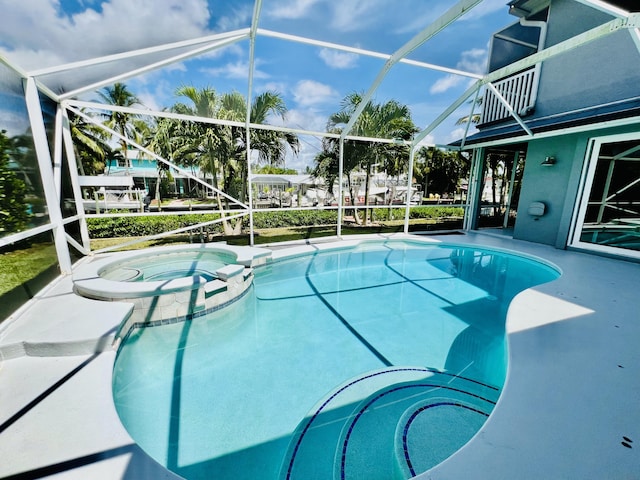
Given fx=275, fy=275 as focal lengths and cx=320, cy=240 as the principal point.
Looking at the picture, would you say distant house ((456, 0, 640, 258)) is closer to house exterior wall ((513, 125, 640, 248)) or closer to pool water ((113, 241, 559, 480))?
house exterior wall ((513, 125, 640, 248))

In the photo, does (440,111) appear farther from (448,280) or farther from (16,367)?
(16,367)

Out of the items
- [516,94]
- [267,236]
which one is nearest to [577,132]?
[516,94]

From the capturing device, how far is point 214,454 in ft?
7.44

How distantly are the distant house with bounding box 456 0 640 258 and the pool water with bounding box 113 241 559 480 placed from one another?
3.59 metres

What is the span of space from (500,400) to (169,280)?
4.58 m

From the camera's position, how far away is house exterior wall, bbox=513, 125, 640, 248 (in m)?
7.00

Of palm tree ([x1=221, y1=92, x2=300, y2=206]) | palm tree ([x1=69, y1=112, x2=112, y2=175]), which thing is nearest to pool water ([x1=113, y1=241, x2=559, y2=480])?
palm tree ([x1=221, y1=92, x2=300, y2=206])

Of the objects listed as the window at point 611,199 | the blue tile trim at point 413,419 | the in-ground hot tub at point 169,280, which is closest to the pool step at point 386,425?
the blue tile trim at point 413,419

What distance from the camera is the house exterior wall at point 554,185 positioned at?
7.00 m

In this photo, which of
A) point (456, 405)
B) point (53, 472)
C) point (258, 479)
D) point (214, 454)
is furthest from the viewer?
point (456, 405)

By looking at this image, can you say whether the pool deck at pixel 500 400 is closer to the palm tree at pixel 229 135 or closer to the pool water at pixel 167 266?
the pool water at pixel 167 266

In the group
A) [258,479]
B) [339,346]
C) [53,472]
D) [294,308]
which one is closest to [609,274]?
[339,346]

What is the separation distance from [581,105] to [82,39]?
10.9m

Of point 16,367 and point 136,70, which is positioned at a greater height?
point 136,70
